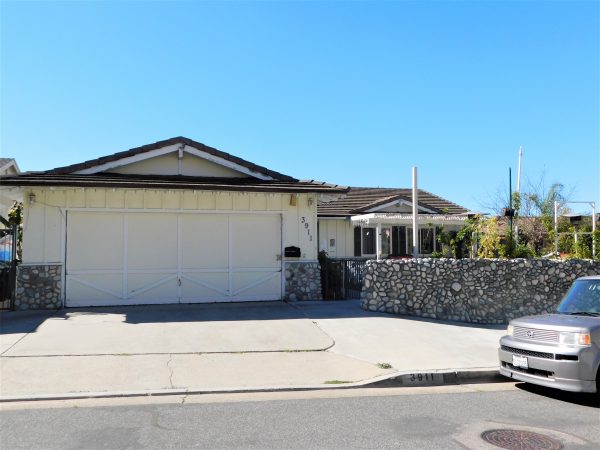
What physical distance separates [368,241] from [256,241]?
10.2 meters

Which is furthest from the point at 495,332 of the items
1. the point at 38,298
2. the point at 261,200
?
the point at 38,298

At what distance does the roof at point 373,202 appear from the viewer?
2332 centimetres

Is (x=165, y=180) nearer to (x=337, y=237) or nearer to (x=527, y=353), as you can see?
(x=527, y=353)

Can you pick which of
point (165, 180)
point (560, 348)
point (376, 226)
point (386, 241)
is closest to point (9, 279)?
point (165, 180)

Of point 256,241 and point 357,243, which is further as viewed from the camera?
point 357,243

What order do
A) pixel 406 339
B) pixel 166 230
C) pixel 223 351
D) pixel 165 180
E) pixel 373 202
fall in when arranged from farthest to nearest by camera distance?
pixel 373 202, pixel 165 180, pixel 166 230, pixel 406 339, pixel 223 351

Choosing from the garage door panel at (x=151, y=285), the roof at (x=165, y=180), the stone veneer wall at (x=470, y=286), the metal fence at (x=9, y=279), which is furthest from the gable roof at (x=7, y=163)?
the stone veneer wall at (x=470, y=286)

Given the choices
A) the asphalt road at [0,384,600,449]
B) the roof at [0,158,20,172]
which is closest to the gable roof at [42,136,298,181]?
the roof at [0,158,20,172]

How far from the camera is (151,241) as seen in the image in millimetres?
13523

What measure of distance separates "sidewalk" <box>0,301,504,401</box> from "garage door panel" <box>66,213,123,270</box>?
1.31 m

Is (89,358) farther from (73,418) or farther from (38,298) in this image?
(38,298)

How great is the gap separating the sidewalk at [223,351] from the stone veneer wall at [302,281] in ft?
5.74

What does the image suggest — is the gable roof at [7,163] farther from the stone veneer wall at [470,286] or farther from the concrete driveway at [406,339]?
the stone veneer wall at [470,286]

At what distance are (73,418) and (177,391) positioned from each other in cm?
137
